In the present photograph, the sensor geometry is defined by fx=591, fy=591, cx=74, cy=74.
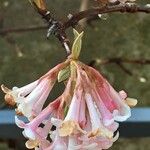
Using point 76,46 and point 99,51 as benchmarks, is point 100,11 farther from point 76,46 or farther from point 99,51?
point 99,51

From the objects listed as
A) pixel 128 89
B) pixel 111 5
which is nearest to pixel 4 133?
pixel 128 89

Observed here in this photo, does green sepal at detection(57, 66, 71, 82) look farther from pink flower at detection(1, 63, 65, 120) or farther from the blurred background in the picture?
the blurred background

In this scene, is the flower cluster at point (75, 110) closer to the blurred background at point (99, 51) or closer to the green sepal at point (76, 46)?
the green sepal at point (76, 46)

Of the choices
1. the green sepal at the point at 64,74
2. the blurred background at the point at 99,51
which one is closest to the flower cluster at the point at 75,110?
the green sepal at the point at 64,74

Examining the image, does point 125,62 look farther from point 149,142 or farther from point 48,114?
point 48,114

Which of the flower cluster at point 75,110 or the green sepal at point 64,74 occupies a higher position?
the green sepal at point 64,74

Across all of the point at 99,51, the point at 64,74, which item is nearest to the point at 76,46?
the point at 64,74
